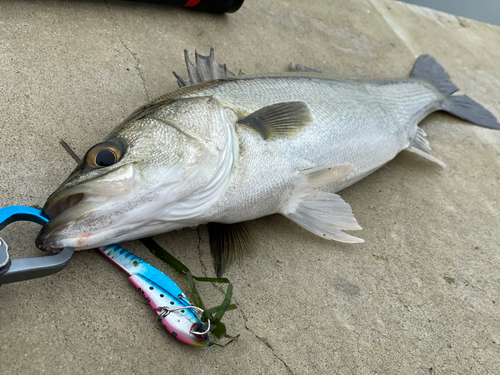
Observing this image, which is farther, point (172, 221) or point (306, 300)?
point (306, 300)

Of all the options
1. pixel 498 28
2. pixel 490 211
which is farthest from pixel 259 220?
pixel 498 28

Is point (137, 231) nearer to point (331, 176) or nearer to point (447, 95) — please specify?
→ point (331, 176)

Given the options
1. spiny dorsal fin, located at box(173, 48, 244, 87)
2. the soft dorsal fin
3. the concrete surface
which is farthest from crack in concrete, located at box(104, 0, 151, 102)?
the soft dorsal fin

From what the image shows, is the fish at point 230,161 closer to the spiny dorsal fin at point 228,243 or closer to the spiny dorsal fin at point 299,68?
the spiny dorsal fin at point 228,243

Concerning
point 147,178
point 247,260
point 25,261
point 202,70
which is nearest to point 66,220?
point 25,261

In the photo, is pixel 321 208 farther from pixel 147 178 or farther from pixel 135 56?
pixel 135 56

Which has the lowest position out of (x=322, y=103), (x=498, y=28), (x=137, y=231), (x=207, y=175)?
(x=137, y=231)

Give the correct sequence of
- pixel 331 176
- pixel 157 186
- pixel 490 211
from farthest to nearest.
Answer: pixel 490 211
pixel 331 176
pixel 157 186
